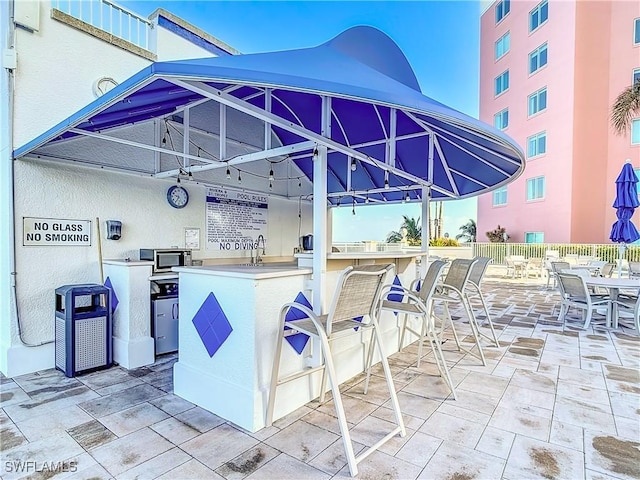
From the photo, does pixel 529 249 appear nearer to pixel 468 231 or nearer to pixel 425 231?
pixel 425 231

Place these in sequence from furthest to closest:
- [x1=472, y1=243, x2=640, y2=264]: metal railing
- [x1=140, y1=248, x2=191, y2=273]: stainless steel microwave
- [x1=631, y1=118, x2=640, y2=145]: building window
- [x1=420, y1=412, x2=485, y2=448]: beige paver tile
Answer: [x1=631, y1=118, x2=640, y2=145]: building window < [x1=472, y1=243, x2=640, y2=264]: metal railing < [x1=140, y1=248, x2=191, y2=273]: stainless steel microwave < [x1=420, y1=412, x2=485, y2=448]: beige paver tile

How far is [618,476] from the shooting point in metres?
2.05

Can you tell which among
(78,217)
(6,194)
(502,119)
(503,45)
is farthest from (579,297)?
(503,45)

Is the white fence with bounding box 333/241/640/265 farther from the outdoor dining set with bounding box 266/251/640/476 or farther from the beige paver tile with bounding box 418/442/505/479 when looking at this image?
the beige paver tile with bounding box 418/442/505/479

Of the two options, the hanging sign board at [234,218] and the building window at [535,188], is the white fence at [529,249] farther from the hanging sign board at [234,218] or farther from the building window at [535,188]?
the hanging sign board at [234,218]

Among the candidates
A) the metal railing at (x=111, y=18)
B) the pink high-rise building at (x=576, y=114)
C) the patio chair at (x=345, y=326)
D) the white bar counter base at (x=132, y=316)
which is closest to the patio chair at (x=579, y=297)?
the patio chair at (x=345, y=326)

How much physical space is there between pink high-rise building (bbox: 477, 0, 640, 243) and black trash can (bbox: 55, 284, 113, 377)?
15.5m

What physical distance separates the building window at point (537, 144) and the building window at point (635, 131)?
2829 mm

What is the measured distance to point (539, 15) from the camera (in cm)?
1501

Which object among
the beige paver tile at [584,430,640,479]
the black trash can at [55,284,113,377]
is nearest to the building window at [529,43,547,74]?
the beige paver tile at [584,430,640,479]

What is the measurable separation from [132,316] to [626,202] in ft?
31.2

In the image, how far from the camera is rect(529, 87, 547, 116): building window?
1475 cm

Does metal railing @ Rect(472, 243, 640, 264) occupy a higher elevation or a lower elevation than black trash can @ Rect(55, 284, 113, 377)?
higher

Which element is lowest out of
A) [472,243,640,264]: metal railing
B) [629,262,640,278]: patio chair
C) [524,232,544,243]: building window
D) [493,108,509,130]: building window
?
[629,262,640,278]: patio chair
